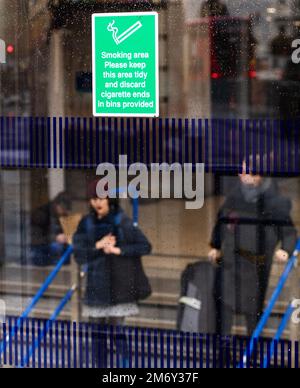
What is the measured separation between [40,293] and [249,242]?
1173 mm

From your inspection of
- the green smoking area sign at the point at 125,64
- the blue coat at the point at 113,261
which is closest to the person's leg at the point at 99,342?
the blue coat at the point at 113,261

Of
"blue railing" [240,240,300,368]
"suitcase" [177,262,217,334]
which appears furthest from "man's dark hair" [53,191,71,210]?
"blue railing" [240,240,300,368]

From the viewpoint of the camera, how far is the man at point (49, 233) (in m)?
5.00

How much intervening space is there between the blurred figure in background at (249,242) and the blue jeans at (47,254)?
0.83 meters

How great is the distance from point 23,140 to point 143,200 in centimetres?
73

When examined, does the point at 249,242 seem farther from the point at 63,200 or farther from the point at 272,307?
the point at 63,200

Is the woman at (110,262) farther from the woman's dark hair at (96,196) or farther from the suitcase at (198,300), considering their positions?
the suitcase at (198,300)

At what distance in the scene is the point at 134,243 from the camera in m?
4.93

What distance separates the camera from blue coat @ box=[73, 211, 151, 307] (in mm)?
4918

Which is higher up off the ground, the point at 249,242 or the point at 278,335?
the point at 249,242

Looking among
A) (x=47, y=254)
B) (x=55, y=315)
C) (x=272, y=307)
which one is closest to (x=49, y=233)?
(x=47, y=254)

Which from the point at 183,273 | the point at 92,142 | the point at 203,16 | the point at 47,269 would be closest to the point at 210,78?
the point at 203,16

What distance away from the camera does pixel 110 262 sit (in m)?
4.97
